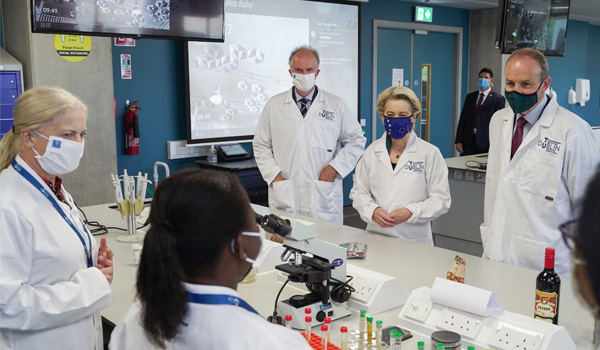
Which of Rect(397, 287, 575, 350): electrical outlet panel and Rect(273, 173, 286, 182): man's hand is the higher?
Rect(273, 173, 286, 182): man's hand

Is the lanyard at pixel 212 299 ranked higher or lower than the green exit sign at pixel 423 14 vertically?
lower

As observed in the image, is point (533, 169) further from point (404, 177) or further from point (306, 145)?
point (306, 145)

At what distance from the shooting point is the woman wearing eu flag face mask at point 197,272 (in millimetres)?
1023

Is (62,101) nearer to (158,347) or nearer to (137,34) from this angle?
(158,347)

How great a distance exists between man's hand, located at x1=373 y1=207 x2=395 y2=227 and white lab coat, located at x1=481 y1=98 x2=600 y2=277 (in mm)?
449

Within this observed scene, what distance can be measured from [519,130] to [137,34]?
→ 2.00m

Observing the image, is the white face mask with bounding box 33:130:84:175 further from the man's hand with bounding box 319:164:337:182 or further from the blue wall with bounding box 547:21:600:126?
the blue wall with bounding box 547:21:600:126

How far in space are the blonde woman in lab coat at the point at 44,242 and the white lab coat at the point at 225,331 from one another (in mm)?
635

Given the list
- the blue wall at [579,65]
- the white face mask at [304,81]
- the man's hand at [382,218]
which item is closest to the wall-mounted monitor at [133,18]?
the white face mask at [304,81]

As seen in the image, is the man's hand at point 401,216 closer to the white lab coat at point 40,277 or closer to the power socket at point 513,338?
the power socket at point 513,338

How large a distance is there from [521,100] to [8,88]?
3337mm

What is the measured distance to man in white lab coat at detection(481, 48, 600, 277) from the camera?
2326 millimetres

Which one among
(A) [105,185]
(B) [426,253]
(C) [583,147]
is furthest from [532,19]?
(A) [105,185]

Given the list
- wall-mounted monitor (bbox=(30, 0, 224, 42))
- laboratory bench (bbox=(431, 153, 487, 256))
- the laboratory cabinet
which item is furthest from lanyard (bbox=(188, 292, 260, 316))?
laboratory bench (bbox=(431, 153, 487, 256))
